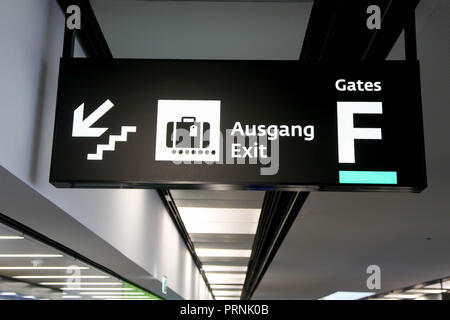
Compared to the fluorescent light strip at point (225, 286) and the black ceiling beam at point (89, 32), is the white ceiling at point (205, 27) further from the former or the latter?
the fluorescent light strip at point (225, 286)

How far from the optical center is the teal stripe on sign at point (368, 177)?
2.27 meters

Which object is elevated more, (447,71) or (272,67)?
(447,71)

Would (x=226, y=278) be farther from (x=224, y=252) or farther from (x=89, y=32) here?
(x=89, y=32)

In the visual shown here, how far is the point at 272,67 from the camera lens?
2.51 m

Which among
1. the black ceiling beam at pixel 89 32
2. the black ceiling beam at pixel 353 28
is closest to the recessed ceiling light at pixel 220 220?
the black ceiling beam at pixel 89 32

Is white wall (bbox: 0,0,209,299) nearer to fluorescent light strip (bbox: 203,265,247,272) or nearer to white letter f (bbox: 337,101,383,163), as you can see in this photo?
white letter f (bbox: 337,101,383,163)

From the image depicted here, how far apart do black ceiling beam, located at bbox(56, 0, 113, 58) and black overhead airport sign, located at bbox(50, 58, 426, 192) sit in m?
0.58

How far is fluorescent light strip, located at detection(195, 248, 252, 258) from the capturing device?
1076 cm

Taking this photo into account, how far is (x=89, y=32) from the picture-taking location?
309 cm

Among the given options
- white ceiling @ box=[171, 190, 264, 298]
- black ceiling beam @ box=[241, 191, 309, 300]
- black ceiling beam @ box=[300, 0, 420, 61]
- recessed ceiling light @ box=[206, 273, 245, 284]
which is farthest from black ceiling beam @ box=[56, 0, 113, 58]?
recessed ceiling light @ box=[206, 273, 245, 284]
